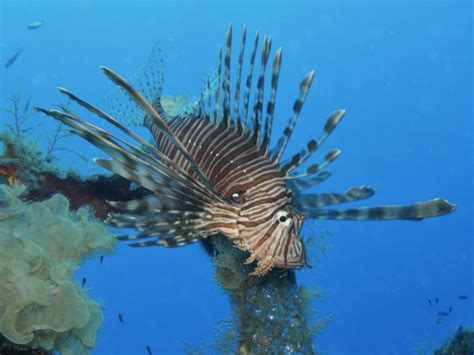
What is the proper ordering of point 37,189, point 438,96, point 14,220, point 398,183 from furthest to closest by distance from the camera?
point 438,96 < point 398,183 < point 37,189 < point 14,220

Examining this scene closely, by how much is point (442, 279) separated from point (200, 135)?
54474 mm

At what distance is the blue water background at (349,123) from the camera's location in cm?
4312

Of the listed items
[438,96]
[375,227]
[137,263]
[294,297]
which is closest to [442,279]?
[375,227]

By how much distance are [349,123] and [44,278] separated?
50.8 metres

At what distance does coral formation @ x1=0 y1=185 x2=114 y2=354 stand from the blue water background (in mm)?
35551

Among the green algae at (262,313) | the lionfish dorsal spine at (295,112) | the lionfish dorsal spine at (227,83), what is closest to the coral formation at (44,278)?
the green algae at (262,313)

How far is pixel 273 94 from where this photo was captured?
122 inches

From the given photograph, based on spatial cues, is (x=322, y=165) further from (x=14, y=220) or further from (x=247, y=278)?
(x=14, y=220)

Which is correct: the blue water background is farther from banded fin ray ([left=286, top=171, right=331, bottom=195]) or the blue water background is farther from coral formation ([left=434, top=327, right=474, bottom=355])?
banded fin ray ([left=286, top=171, right=331, bottom=195])

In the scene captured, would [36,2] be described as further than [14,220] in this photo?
Yes

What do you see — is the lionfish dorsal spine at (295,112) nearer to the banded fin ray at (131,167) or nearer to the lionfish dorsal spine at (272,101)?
the lionfish dorsal spine at (272,101)

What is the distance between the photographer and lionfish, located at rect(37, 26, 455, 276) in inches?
101

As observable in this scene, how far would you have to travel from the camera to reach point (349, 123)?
169 ft

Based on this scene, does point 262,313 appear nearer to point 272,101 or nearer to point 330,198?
point 330,198
